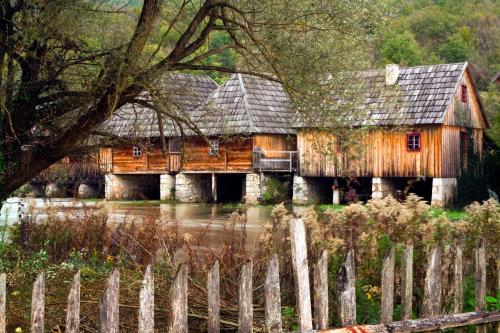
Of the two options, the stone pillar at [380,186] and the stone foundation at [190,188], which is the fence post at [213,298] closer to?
the stone pillar at [380,186]

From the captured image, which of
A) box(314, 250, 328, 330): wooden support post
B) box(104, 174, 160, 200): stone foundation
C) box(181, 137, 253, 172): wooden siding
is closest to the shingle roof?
box(181, 137, 253, 172): wooden siding

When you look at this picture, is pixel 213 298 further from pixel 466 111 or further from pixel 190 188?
pixel 190 188

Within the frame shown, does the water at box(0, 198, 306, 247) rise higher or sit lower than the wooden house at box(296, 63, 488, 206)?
lower

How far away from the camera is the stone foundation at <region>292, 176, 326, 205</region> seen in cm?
3638

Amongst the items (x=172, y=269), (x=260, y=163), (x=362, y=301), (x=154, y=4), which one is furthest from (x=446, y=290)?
(x=260, y=163)

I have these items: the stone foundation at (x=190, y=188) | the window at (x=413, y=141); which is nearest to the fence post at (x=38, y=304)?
the window at (x=413, y=141)

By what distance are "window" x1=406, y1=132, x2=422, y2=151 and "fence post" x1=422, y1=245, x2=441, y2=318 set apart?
26.4 metres

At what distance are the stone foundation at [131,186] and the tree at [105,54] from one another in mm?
30628

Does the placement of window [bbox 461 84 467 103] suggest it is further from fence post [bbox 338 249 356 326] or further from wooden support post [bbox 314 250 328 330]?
wooden support post [bbox 314 250 328 330]

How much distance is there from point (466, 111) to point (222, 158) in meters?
11.3

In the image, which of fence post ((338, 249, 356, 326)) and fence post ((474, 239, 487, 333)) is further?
fence post ((474, 239, 487, 333))

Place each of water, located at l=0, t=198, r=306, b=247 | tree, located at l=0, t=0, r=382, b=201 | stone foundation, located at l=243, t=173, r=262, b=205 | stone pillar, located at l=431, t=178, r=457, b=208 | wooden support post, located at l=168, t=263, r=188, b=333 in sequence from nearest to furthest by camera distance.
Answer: wooden support post, located at l=168, t=263, r=188, b=333
tree, located at l=0, t=0, r=382, b=201
water, located at l=0, t=198, r=306, b=247
stone pillar, located at l=431, t=178, r=457, b=208
stone foundation, located at l=243, t=173, r=262, b=205

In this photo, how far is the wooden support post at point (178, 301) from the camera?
5691 millimetres

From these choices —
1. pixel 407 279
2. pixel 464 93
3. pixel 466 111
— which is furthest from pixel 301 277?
pixel 466 111
